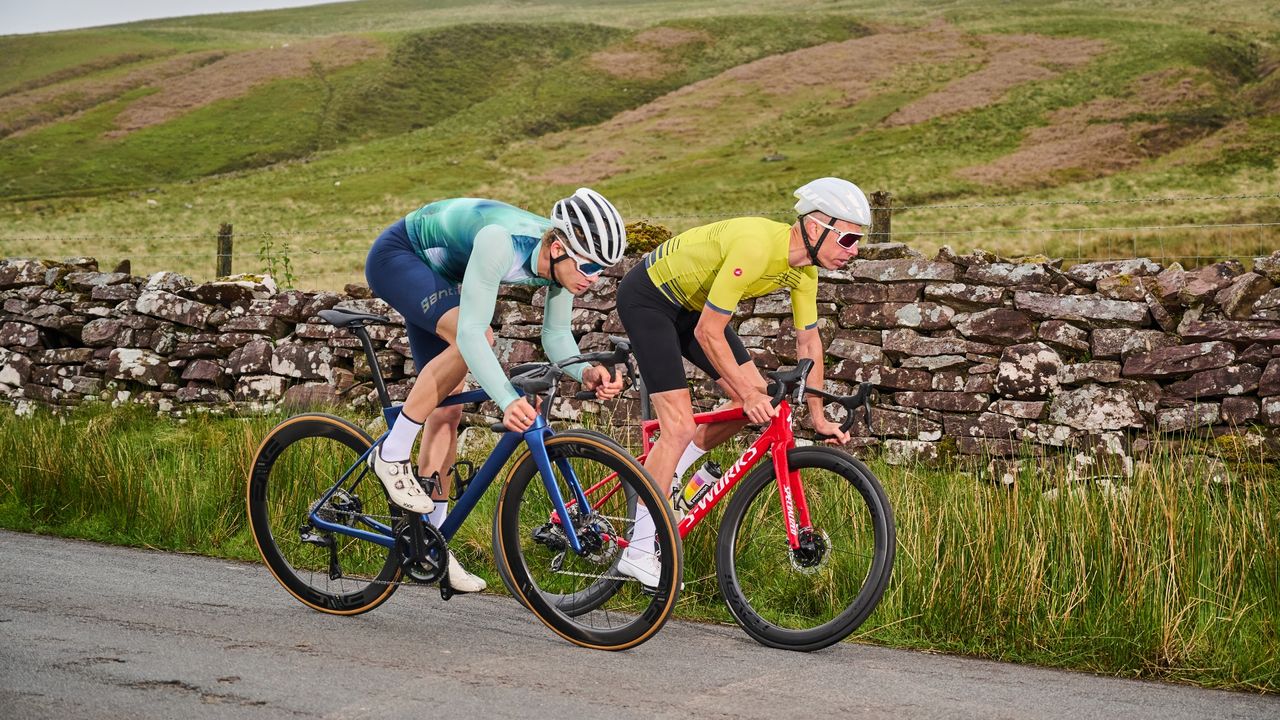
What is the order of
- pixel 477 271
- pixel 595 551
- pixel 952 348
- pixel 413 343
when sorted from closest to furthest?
pixel 477 271 → pixel 595 551 → pixel 413 343 → pixel 952 348

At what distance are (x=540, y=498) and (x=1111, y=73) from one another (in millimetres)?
48300

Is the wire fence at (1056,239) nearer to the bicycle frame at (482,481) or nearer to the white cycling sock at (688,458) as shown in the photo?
the white cycling sock at (688,458)

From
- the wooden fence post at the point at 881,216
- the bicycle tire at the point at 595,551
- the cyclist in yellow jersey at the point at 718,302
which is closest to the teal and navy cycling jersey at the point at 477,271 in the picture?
the bicycle tire at the point at 595,551

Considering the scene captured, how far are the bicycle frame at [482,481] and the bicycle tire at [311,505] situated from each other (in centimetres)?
6

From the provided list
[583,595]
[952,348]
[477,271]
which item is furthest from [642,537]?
[952,348]

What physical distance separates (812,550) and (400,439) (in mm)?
1781

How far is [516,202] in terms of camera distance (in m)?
39.4

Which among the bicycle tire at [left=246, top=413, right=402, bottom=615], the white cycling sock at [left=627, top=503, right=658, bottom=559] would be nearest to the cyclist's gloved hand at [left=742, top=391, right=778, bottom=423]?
the white cycling sock at [left=627, top=503, right=658, bottom=559]

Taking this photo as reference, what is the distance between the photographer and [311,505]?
224 inches

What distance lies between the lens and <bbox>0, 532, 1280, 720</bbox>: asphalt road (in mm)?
4316

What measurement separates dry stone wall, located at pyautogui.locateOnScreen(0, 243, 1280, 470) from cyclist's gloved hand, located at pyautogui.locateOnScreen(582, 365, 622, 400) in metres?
3.53

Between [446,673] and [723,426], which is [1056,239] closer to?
[723,426]

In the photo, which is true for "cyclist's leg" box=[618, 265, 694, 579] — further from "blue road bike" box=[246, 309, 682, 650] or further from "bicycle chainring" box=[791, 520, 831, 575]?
"bicycle chainring" box=[791, 520, 831, 575]

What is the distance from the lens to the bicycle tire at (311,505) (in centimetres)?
557
